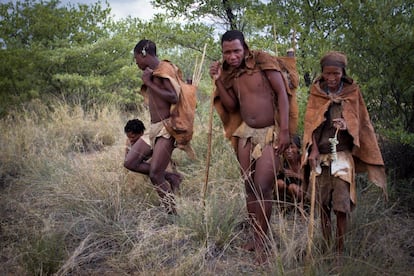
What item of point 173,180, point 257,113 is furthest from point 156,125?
point 257,113

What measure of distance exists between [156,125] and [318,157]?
72.6 inches

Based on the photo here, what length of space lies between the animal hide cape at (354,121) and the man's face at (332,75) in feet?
0.25

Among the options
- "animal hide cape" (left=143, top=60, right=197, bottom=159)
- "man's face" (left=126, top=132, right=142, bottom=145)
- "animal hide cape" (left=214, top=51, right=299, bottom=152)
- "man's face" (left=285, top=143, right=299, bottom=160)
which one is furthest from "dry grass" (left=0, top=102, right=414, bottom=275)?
"animal hide cape" (left=214, top=51, right=299, bottom=152)

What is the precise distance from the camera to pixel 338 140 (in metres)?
3.16

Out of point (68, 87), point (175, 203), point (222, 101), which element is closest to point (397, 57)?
point (222, 101)

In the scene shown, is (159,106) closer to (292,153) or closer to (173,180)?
(173,180)

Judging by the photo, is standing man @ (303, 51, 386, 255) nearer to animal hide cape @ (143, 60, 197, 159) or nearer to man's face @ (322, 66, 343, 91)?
man's face @ (322, 66, 343, 91)

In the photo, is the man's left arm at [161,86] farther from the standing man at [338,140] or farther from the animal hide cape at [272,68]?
the standing man at [338,140]

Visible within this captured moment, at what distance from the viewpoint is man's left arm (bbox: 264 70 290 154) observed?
3383 mm

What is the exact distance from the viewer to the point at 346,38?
446cm

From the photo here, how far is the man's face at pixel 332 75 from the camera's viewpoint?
304 cm

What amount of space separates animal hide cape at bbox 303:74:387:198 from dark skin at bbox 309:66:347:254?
0.19 ft

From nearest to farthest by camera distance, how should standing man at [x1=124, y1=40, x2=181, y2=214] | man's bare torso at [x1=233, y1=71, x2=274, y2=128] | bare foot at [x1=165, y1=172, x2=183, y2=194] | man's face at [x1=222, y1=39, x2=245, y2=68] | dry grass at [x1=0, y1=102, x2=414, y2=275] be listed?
dry grass at [x1=0, y1=102, x2=414, y2=275], man's face at [x1=222, y1=39, x2=245, y2=68], man's bare torso at [x1=233, y1=71, x2=274, y2=128], standing man at [x1=124, y1=40, x2=181, y2=214], bare foot at [x1=165, y1=172, x2=183, y2=194]

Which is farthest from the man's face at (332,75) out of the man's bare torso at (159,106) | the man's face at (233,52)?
the man's bare torso at (159,106)
